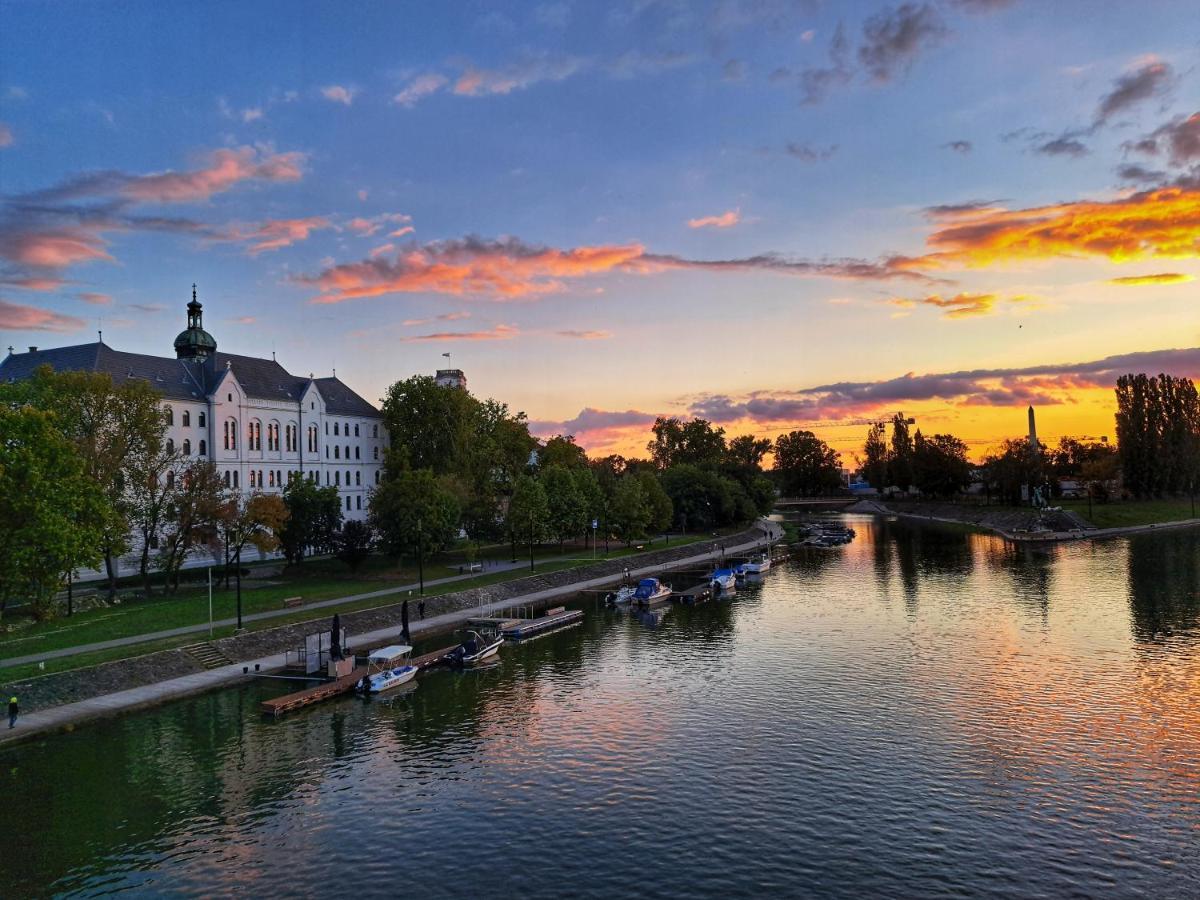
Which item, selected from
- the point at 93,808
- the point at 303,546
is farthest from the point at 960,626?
the point at 303,546

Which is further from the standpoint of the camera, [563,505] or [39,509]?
[563,505]

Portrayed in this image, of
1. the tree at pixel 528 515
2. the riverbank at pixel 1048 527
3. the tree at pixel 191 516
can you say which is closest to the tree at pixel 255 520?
the tree at pixel 191 516

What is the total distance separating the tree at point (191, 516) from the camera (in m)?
72.1

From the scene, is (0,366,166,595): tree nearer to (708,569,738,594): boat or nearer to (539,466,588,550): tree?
(539,466,588,550): tree

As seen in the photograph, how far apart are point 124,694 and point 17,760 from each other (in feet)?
28.1

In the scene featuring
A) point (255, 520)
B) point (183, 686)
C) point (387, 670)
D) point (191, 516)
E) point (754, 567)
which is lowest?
point (754, 567)

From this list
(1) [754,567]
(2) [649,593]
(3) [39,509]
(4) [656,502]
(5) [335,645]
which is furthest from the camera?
(4) [656,502]

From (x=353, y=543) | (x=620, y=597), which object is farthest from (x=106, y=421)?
(x=620, y=597)

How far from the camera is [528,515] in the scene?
95.2 meters

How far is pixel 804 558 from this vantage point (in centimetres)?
12206

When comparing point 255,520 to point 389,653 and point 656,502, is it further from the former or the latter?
point 656,502

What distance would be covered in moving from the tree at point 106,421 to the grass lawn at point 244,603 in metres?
6.36

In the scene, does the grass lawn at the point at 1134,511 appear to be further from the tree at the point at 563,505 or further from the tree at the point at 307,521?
the tree at the point at 307,521

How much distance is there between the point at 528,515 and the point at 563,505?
8847mm
